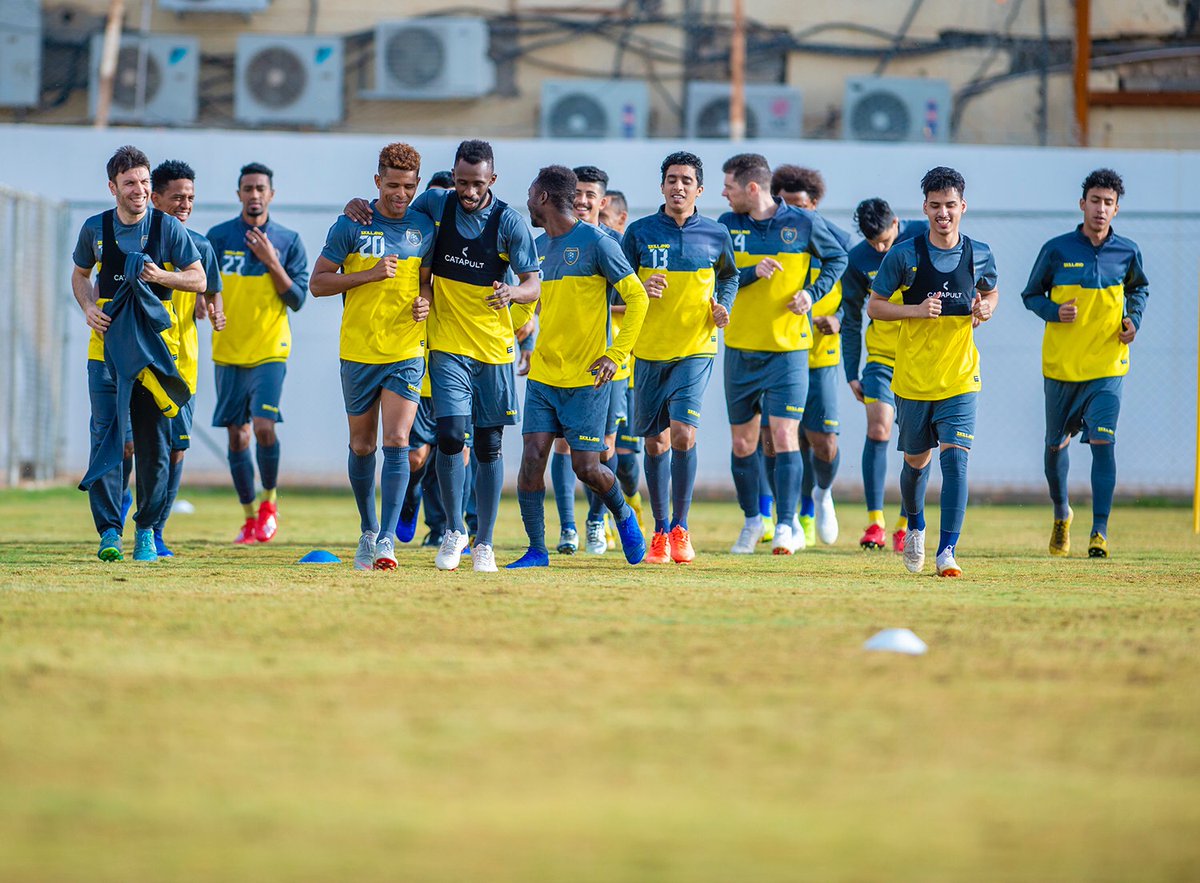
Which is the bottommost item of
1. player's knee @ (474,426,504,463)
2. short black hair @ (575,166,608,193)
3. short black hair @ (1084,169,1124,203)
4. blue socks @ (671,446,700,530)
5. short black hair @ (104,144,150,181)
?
blue socks @ (671,446,700,530)

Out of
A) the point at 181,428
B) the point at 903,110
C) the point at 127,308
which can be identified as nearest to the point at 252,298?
the point at 181,428

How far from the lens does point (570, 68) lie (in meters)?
20.4

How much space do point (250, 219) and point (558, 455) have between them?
2580 millimetres

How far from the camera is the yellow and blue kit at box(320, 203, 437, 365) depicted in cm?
823

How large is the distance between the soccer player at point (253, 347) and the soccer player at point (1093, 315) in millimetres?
4890

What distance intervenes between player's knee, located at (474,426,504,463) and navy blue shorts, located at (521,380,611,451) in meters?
0.24

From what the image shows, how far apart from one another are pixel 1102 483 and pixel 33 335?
1106cm

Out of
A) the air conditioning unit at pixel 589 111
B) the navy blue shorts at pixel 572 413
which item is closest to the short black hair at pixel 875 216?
the navy blue shorts at pixel 572 413

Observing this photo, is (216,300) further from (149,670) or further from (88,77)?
(88,77)

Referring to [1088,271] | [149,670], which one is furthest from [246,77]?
[149,670]

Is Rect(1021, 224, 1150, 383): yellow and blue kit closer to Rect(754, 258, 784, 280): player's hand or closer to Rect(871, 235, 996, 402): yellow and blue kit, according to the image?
Rect(754, 258, 784, 280): player's hand

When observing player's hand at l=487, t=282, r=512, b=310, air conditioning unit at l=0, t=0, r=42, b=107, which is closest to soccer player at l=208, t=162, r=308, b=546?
player's hand at l=487, t=282, r=512, b=310

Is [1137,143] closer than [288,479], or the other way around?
[288,479]

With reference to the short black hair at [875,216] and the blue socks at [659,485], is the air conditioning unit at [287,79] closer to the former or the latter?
the short black hair at [875,216]
